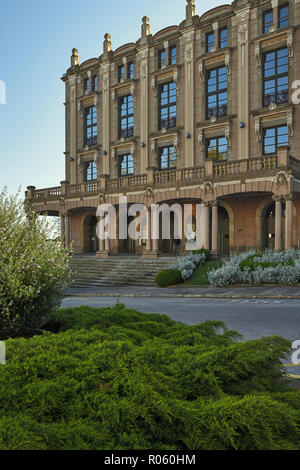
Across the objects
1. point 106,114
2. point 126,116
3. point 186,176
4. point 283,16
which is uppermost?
point 283,16

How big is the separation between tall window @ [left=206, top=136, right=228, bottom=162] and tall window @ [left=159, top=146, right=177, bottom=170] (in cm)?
312

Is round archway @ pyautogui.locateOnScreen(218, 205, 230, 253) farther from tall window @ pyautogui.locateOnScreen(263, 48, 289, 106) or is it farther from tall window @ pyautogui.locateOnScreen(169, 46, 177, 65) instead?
tall window @ pyautogui.locateOnScreen(169, 46, 177, 65)

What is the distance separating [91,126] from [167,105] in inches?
366

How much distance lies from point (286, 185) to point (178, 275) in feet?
26.0

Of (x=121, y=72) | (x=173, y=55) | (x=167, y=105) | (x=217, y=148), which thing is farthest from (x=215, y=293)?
(x=121, y=72)

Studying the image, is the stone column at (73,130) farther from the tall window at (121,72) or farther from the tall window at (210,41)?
the tall window at (210,41)

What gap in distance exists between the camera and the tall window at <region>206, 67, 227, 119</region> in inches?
1029

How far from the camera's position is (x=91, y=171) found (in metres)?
34.6

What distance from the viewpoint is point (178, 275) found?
734 inches

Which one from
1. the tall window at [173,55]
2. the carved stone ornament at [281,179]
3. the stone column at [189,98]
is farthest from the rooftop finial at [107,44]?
the carved stone ornament at [281,179]

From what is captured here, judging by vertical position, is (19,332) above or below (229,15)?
below

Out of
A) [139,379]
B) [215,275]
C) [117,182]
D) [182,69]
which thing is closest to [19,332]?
[139,379]

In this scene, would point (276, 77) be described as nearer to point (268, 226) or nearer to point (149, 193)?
point (268, 226)
